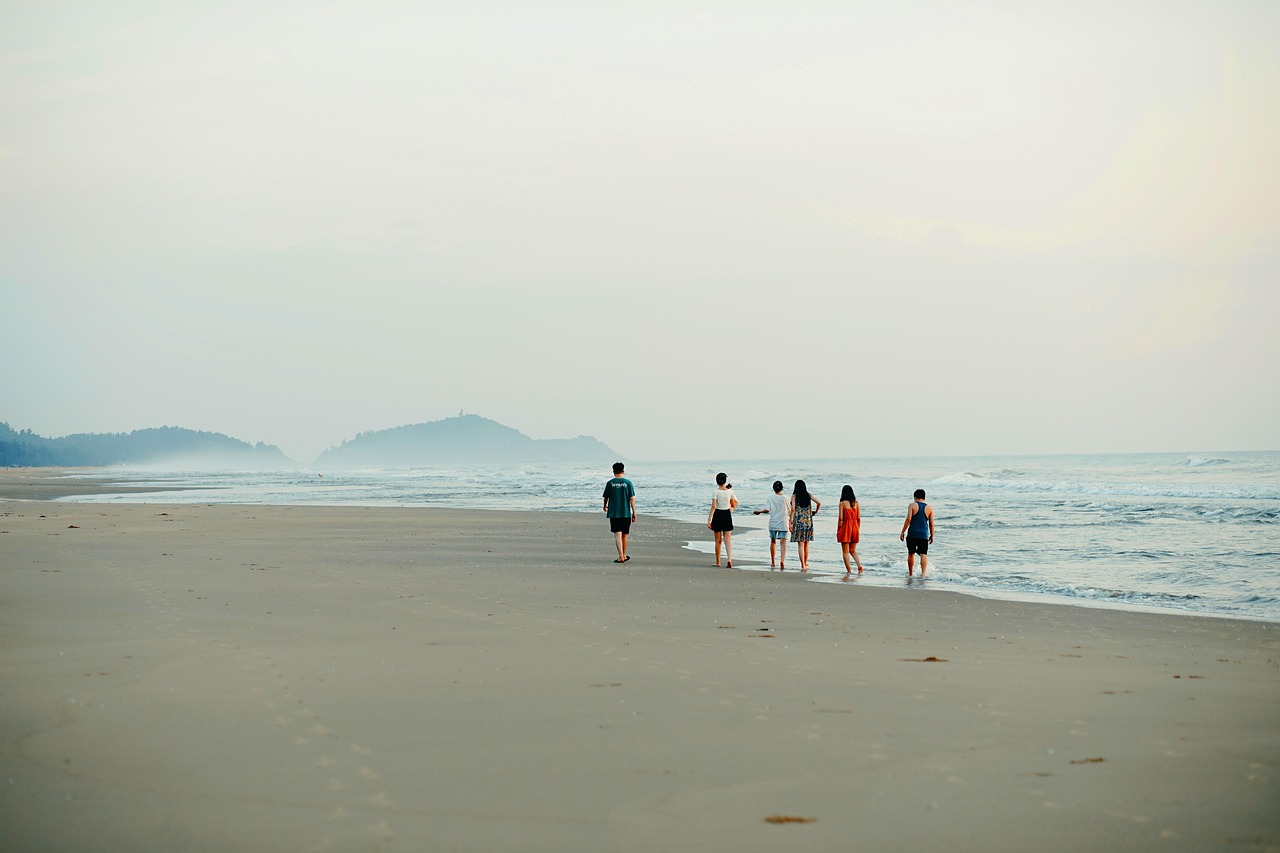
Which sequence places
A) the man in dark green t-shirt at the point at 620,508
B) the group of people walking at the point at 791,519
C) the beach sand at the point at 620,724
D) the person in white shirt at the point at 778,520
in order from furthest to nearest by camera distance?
the man in dark green t-shirt at the point at 620,508 → the person in white shirt at the point at 778,520 → the group of people walking at the point at 791,519 → the beach sand at the point at 620,724

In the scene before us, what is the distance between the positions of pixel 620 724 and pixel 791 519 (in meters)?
11.3

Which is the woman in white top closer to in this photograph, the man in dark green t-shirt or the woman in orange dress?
the man in dark green t-shirt

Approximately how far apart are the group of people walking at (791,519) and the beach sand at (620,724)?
4.03 m

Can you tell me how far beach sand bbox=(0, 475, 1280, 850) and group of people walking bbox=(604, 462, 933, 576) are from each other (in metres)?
4.03

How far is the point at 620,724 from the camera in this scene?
5.68m

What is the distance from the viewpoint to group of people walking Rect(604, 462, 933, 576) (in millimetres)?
15625

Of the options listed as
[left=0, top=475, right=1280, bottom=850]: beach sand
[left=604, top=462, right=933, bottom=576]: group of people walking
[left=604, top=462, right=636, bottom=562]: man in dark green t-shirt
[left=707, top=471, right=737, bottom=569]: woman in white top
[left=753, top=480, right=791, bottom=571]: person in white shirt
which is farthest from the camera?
[left=604, top=462, right=636, bottom=562]: man in dark green t-shirt

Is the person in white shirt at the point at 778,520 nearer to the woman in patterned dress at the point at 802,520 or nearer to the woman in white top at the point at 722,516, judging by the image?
the woman in patterned dress at the point at 802,520

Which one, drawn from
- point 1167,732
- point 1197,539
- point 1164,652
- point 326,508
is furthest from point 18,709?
point 326,508

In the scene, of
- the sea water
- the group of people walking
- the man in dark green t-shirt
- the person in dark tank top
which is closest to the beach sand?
the sea water

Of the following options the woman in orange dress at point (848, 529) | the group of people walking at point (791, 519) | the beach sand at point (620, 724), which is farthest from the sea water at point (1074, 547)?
the beach sand at point (620, 724)

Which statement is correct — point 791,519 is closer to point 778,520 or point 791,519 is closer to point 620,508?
point 778,520

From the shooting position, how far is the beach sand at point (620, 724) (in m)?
4.13

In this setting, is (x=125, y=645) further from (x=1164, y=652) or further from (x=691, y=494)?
(x=691, y=494)
